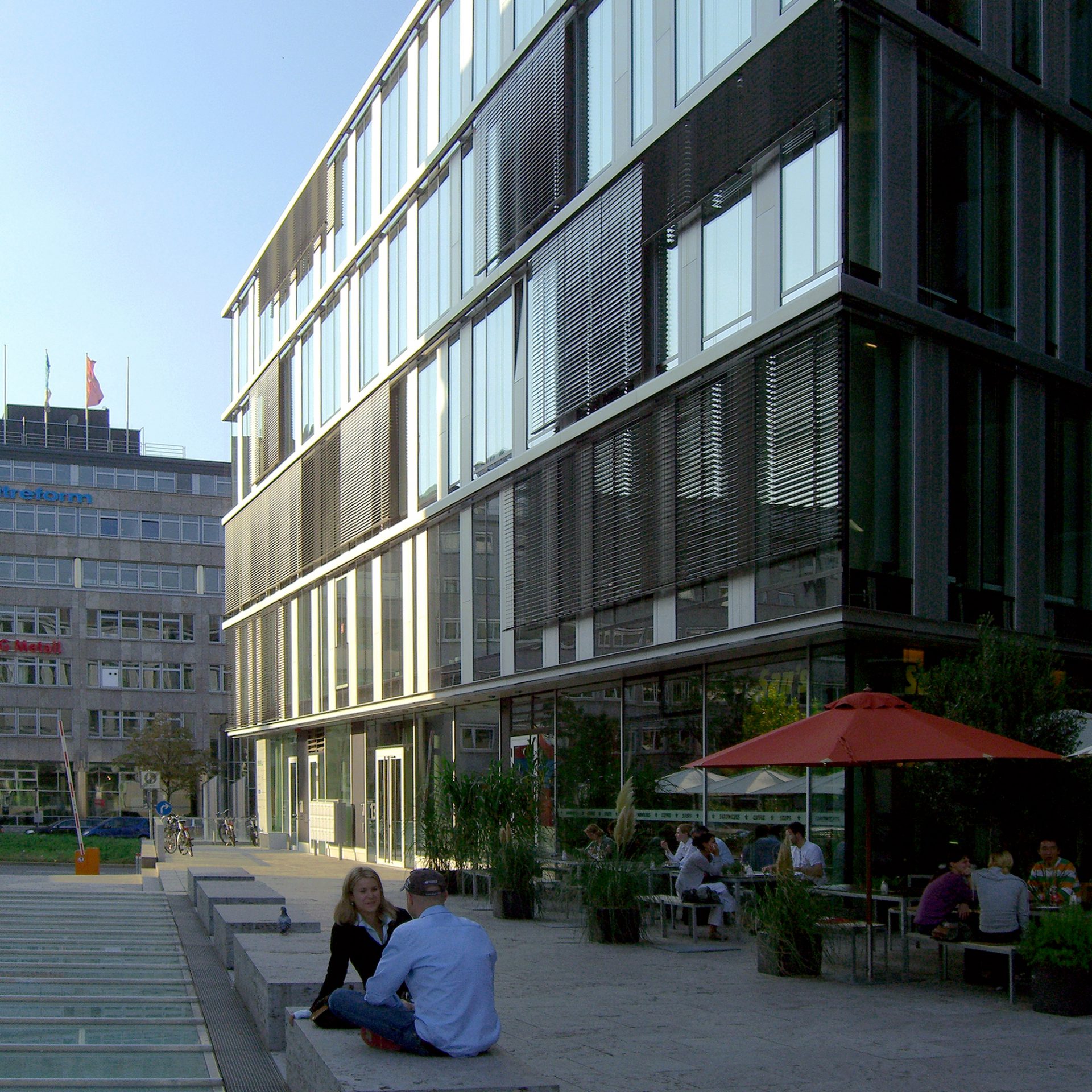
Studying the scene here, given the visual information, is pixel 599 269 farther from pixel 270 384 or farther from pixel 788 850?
pixel 270 384

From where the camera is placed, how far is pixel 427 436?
103ft

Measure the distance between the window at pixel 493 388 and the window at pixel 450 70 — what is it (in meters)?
4.84

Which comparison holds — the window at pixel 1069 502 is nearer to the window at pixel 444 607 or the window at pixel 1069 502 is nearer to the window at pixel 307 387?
the window at pixel 444 607

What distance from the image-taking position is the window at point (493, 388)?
A: 26.9 meters

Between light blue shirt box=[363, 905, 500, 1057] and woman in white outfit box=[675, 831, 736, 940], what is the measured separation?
930 cm

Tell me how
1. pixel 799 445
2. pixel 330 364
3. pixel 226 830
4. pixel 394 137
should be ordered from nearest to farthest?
pixel 799 445 < pixel 394 137 < pixel 330 364 < pixel 226 830

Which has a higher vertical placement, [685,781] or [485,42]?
[485,42]

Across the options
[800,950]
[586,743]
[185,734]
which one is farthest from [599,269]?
[185,734]

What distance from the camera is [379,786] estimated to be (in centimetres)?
3612

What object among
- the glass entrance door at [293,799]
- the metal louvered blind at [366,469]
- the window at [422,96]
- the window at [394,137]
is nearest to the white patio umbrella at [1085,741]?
the metal louvered blind at [366,469]

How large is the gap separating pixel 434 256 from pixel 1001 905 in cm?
2281

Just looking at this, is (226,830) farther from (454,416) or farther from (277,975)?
(277,975)

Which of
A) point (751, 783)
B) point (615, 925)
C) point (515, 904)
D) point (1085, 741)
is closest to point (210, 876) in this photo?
point (515, 904)

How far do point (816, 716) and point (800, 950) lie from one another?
2049 millimetres
